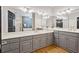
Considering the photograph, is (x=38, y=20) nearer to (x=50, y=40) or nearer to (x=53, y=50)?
(x=50, y=40)

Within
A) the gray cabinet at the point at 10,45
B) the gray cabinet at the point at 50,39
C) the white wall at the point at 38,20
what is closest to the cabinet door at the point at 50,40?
the gray cabinet at the point at 50,39

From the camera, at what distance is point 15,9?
108 centimetres

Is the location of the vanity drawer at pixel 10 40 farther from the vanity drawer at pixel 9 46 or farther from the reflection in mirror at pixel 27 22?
the reflection in mirror at pixel 27 22

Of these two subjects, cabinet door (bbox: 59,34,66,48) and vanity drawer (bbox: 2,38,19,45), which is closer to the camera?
vanity drawer (bbox: 2,38,19,45)

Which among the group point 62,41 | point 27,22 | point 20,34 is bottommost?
point 62,41

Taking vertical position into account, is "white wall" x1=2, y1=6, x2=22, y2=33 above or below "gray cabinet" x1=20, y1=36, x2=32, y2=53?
above

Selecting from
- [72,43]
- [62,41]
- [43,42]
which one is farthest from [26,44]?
[72,43]

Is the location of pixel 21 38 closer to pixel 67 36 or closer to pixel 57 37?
pixel 57 37

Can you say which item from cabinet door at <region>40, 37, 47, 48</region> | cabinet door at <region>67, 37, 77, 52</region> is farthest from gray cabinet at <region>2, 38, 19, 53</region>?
cabinet door at <region>67, 37, 77, 52</region>

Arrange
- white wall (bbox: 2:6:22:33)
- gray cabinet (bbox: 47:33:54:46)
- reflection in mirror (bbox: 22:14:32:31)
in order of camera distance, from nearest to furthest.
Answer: white wall (bbox: 2:6:22:33)
reflection in mirror (bbox: 22:14:32:31)
gray cabinet (bbox: 47:33:54:46)

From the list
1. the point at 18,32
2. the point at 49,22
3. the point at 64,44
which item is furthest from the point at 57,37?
the point at 18,32

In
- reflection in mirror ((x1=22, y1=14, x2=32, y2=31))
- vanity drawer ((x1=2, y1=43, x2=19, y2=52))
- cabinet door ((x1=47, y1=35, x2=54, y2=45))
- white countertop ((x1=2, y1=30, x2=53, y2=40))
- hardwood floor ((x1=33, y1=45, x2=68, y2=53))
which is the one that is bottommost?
hardwood floor ((x1=33, y1=45, x2=68, y2=53))

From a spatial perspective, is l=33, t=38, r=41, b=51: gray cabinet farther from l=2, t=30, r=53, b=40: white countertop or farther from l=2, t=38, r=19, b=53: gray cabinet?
l=2, t=38, r=19, b=53: gray cabinet
